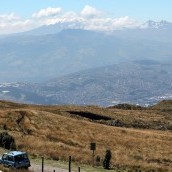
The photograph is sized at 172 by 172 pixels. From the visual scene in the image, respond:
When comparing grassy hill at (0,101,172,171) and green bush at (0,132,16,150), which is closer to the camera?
green bush at (0,132,16,150)

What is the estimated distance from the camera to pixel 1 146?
2015 inches

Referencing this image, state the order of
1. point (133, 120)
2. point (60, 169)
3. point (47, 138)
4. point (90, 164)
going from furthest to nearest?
1. point (133, 120)
2. point (47, 138)
3. point (90, 164)
4. point (60, 169)

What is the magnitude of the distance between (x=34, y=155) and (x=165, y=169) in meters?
13.4

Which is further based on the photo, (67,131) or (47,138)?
(67,131)

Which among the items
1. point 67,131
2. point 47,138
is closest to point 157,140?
point 67,131

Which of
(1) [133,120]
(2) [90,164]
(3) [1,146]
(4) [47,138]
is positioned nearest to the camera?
(2) [90,164]

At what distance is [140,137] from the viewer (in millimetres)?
72562

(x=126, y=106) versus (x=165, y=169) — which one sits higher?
(x=126, y=106)

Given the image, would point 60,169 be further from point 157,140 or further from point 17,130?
point 157,140

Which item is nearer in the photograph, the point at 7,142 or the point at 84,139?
the point at 7,142

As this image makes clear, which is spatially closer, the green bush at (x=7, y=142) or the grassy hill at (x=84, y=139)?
the green bush at (x=7, y=142)

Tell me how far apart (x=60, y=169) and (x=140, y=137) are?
33371 millimetres

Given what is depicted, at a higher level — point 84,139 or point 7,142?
point 7,142

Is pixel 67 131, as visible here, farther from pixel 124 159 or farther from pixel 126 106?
pixel 126 106
